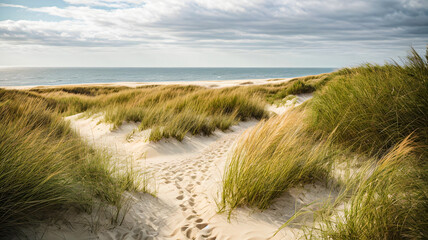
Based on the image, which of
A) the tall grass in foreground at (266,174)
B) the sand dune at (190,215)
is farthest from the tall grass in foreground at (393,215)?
the tall grass in foreground at (266,174)

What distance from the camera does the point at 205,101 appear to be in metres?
9.12

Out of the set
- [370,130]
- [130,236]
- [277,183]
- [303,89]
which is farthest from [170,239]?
[303,89]

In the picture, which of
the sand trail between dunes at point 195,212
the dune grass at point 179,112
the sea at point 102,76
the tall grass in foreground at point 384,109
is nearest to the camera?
the sand trail between dunes at point 195,212

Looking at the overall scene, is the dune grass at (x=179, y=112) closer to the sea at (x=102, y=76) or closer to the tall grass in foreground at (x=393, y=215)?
the tall grass in foreground at (x=393, y=215)

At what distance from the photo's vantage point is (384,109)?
3459mm

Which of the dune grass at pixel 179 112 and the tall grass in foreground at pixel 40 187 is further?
the dune grass at pixel 179 112

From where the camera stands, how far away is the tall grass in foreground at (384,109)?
319cm

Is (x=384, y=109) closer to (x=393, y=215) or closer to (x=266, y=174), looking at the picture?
(x=266, y=174)

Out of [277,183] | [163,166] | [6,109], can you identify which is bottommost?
[163,166]

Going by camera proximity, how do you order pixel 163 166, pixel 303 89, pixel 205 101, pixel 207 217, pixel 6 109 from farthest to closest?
pixel 303 89 → pixel 205 101 → pixel 6 109 → pixel 163 166 → pixel 207 217

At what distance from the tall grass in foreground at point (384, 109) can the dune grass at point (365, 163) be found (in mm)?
12

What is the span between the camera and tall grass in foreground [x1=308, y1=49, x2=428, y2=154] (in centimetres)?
319

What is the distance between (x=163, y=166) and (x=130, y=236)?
2.35 metres

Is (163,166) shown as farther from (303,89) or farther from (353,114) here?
(303,89)
